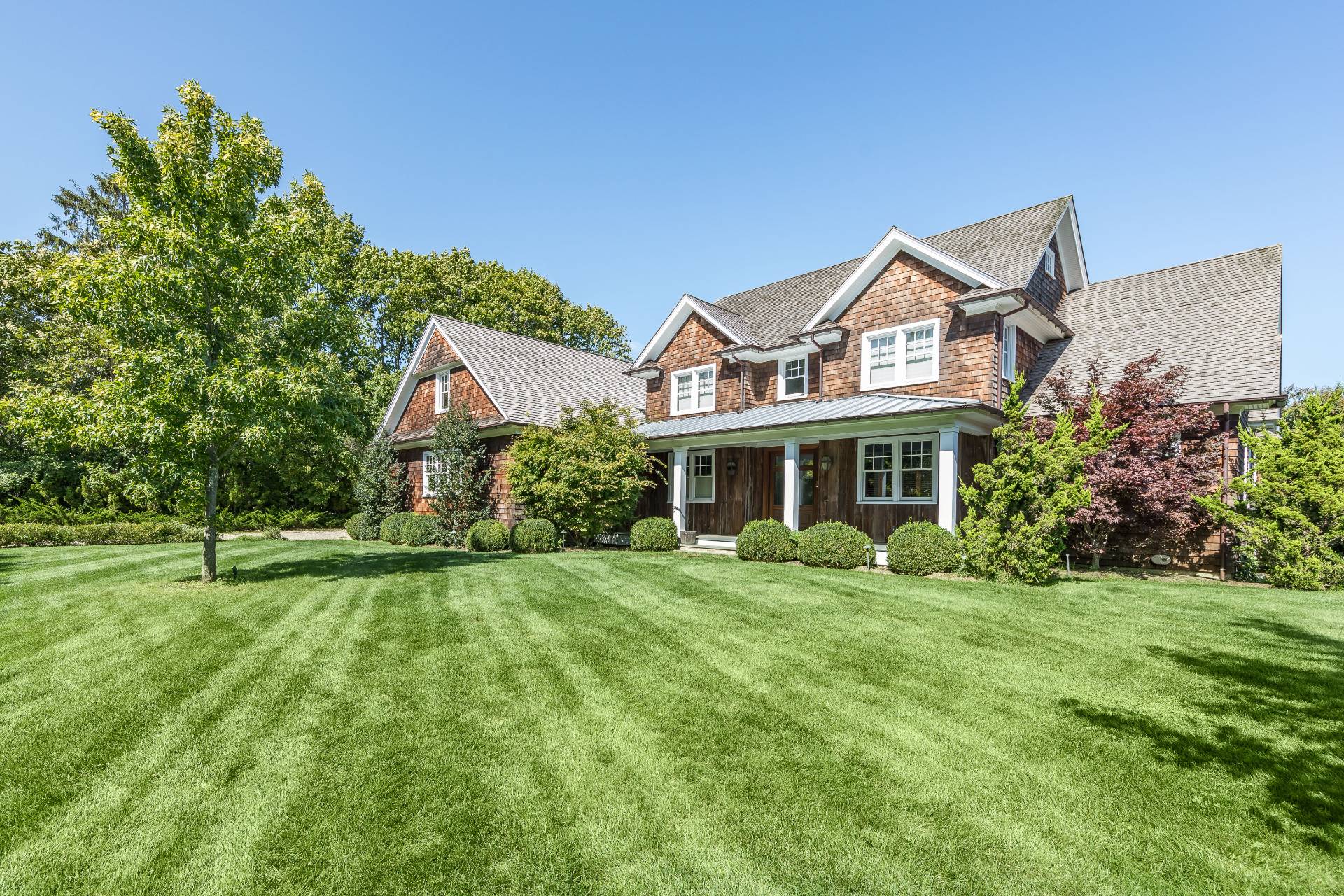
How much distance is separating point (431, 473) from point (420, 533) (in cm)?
258

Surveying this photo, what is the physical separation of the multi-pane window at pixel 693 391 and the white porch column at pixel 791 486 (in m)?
4.81

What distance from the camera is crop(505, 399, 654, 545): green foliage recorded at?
629 inches

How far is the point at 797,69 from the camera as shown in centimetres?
1380

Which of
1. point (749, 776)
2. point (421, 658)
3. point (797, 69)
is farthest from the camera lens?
point (797, 69)

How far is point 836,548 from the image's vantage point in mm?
12648

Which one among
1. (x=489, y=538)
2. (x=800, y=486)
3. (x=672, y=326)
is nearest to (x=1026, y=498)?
(x=800, y=486)

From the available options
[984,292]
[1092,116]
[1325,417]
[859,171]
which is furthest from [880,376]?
[1325,417]

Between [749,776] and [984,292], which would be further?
[984,292]

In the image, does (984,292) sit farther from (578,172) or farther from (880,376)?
(578,172)

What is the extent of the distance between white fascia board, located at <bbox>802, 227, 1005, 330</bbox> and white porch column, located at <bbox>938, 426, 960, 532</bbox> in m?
3.91

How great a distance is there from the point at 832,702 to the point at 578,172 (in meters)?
16.2

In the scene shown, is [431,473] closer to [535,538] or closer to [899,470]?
[535,538]

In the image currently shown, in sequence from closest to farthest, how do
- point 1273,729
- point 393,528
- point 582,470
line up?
point 1273,729 < point 582,470 < point 393,528

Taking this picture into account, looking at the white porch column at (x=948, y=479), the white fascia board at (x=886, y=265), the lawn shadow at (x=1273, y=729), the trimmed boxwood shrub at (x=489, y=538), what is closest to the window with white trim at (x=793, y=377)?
the white fascia board at (x=886, y=265)
